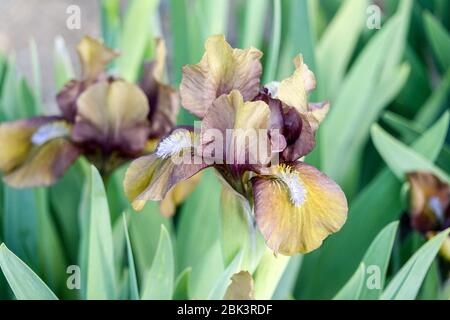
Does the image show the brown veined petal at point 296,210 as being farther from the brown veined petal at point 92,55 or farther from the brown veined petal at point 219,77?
the brown veined petal at point 92,55

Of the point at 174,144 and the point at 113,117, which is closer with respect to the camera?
the point at 174,144

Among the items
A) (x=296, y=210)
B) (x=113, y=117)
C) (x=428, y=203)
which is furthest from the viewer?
(x=428, y=203)

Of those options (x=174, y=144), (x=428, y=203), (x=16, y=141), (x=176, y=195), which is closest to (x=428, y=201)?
(x=428, y=203)

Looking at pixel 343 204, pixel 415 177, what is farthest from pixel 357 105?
pixel 343 204

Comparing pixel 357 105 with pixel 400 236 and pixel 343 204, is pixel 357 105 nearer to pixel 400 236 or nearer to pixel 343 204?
pixel 400 236

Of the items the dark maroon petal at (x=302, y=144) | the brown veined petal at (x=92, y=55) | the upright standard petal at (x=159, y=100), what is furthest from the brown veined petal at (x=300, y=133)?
the brown veined petal at (x=92, y=55)

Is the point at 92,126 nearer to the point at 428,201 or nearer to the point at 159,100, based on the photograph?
the point at 159,100
